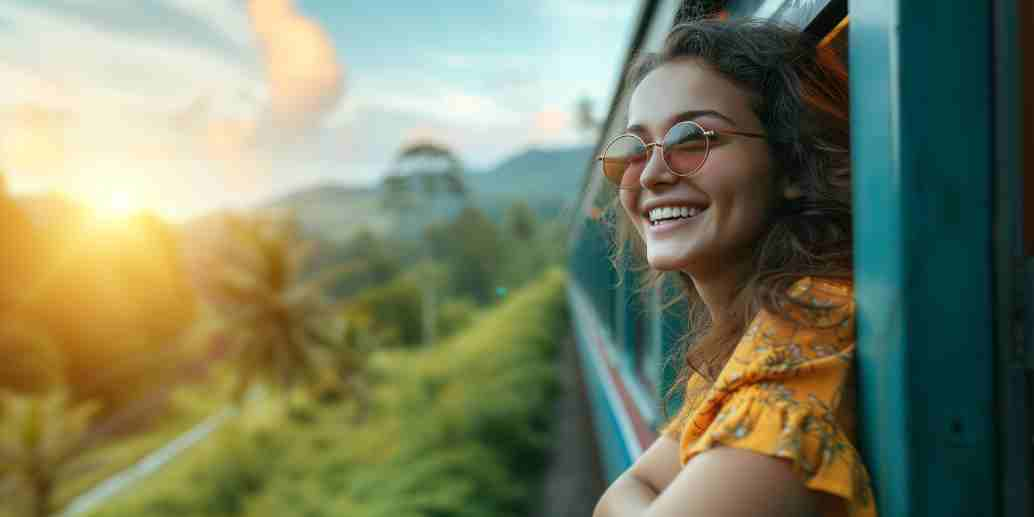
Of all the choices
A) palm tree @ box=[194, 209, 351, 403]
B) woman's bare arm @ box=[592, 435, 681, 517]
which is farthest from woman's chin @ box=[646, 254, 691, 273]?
palm tree @ box=[194, 209, 351, 403]

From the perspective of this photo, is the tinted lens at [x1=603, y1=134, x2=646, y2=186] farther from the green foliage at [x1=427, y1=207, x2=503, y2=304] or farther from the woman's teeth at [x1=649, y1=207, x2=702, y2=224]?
the green foliage at [x1=427, y1=207, x2=503, y2=304]

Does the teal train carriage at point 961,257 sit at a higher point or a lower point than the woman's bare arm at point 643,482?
higher

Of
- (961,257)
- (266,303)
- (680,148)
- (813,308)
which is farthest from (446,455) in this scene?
(266,303)

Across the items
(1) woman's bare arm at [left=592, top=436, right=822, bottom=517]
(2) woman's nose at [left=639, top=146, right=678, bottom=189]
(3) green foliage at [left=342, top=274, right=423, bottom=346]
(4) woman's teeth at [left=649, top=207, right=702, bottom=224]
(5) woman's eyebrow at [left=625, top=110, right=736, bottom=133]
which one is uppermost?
(5) woman's eyebrow at [left=625, top=110, right=736, bottom=133]

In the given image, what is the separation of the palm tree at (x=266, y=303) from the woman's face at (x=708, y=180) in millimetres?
22731

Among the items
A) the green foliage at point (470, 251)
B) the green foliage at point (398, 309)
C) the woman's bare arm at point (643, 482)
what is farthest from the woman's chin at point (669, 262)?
the green foliage at point (470, 251)

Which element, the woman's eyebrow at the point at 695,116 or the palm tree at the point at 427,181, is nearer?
the woman's eyebrow at the point at 695,116

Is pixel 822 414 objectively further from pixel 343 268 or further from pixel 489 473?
pixel 343 268

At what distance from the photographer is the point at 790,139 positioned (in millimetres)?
980

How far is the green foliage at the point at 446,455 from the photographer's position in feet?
20.8

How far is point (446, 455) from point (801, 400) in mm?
6607

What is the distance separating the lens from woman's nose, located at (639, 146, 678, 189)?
3.33 feet

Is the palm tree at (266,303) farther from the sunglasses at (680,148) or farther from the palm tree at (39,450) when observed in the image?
the sunglasses at (680,148)

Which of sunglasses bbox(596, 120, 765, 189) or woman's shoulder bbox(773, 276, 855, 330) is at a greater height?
sunglasses bbox(596, 120, 765, 189)
